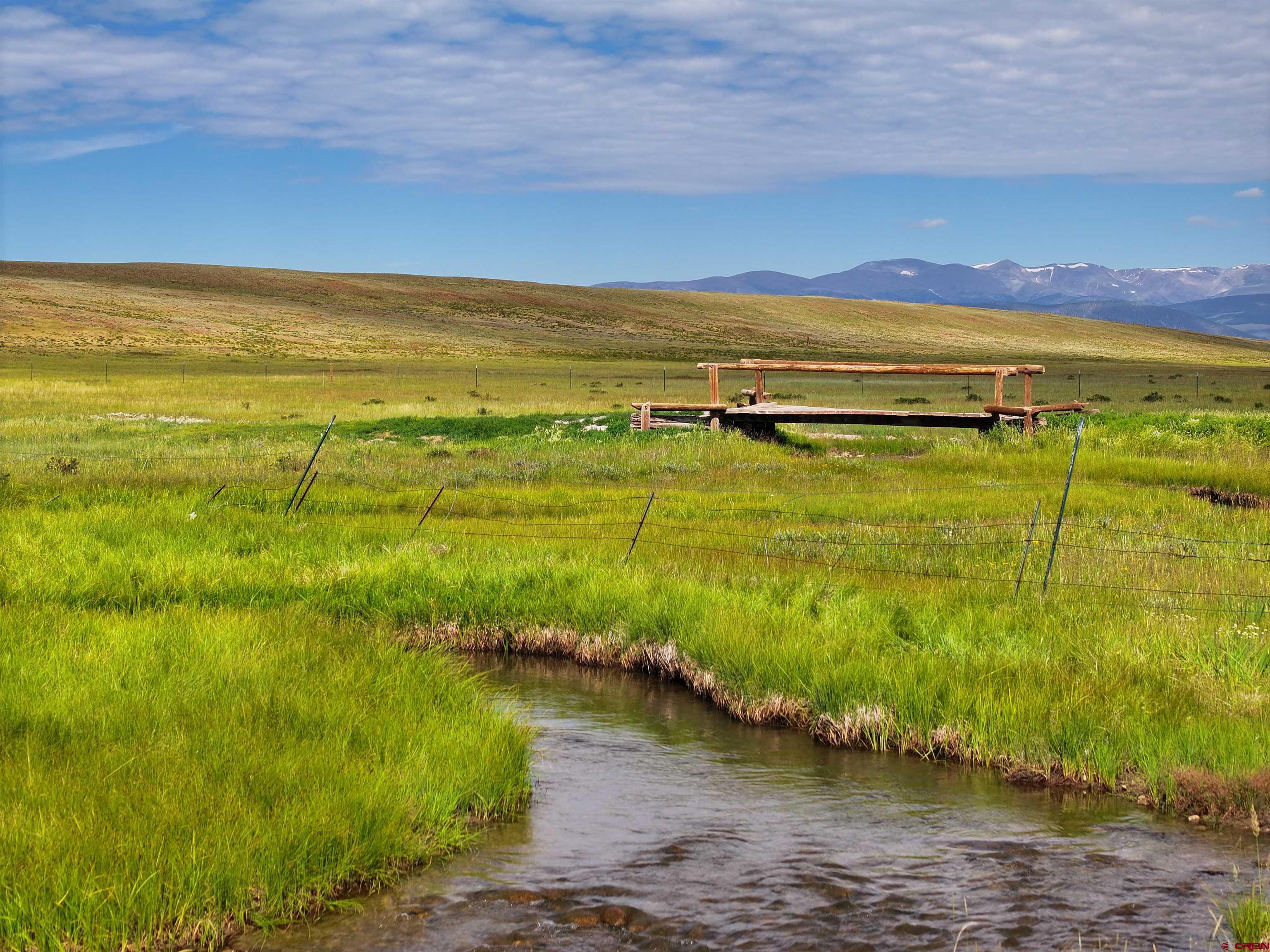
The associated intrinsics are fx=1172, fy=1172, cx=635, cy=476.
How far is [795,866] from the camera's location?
648 centimetres

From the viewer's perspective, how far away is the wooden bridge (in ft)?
Answer: 75.7

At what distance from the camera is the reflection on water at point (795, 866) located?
18.5 ft

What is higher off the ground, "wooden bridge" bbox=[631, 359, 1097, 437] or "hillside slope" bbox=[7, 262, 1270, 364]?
"hillside slope" bbox=[7, 262, 1270, 364]

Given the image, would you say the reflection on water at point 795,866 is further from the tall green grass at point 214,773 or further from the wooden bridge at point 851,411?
the wooden bridge at point 851,411

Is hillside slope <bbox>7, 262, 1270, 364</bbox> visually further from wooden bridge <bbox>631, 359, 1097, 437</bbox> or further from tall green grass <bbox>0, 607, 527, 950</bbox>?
tall green grass <bbox>0, 607, 527, 950</bbox>

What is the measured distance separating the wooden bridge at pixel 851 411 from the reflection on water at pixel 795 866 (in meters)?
14.8

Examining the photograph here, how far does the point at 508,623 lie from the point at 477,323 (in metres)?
109

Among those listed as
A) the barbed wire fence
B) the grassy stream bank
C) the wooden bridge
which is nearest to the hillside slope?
the wooden bridge

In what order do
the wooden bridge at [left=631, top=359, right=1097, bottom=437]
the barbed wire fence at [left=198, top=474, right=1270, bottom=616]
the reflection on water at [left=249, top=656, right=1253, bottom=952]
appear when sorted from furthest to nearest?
the wooden bridge at [left=631, top=359, right=1097, bottom=437] < the barbed wire fence at [left=198, top=474, right=1270, bottom=616] < the reflection on water at [left=249, top=656, right=1253, bottom=952]

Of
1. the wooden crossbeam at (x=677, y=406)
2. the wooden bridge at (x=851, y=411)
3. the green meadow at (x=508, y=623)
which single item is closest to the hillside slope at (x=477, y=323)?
the wooden crossbeam at (x=677, y=406)

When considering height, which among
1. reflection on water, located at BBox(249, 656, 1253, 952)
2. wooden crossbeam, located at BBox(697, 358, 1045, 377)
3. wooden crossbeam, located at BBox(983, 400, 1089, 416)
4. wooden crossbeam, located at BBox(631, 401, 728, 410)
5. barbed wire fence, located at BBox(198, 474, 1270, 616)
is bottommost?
reflection on water, located at BBox(249, 656, 1253, 952)

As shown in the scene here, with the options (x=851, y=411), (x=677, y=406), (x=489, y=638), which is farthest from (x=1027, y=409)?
(x=489, y=638)

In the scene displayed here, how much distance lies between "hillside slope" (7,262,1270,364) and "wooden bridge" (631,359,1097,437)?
2352 inches

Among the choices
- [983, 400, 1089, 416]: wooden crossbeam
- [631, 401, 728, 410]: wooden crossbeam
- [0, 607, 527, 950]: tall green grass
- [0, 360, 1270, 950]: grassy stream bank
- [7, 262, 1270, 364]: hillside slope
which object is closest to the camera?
[0, 607, 527, 950]: tall green grass
